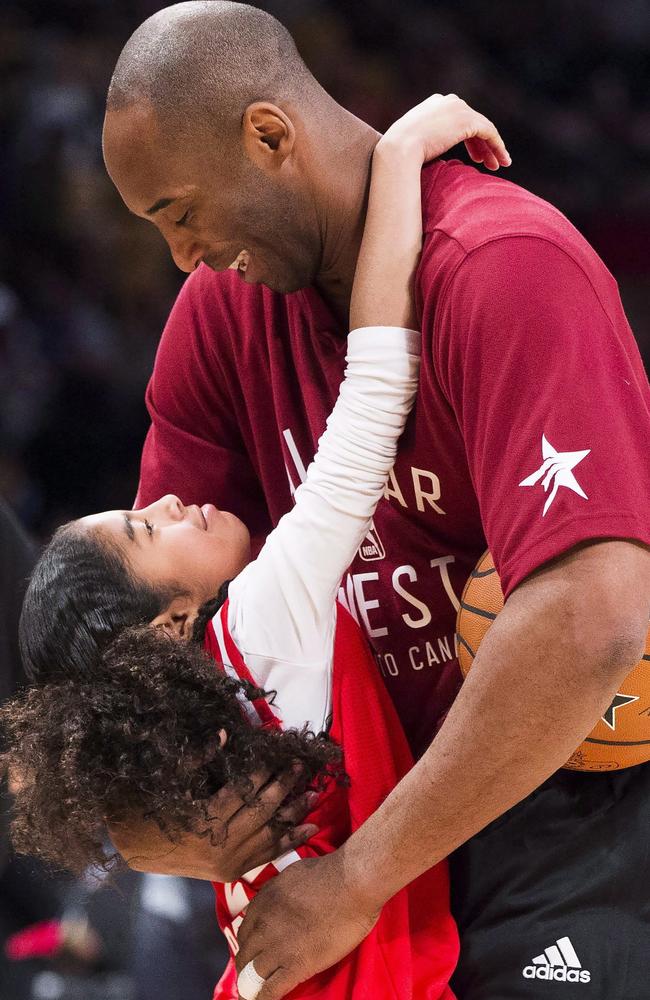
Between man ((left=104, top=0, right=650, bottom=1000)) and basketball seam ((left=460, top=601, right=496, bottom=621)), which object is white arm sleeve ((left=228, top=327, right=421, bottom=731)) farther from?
basketball seam ((left=460, top=601, right=496, bottom=621))

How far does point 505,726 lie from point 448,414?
406 millimetres

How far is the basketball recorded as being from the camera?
1.56m

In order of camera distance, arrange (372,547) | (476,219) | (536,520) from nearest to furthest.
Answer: (536,520)
(476,219)
(372,547)

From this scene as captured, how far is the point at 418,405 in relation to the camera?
1.56m

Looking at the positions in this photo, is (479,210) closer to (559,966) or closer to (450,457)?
(450,457)

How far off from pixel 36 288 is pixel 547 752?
300cm

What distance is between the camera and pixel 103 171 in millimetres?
3916

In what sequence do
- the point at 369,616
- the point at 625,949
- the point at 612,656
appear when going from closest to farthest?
1. the point at 612,656
2. the point at 625,949
3. the point at 369,616

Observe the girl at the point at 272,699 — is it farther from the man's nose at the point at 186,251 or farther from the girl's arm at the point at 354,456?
the man's nose at the point at 186,251

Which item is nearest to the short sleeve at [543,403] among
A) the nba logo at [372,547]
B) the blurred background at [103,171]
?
the nba logo at [372,547]

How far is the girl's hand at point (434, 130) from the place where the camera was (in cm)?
161

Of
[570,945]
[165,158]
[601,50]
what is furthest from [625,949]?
[601,50]

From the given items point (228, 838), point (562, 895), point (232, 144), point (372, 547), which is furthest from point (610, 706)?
point (232, 144)

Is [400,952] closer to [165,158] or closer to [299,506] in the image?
[299,506]
